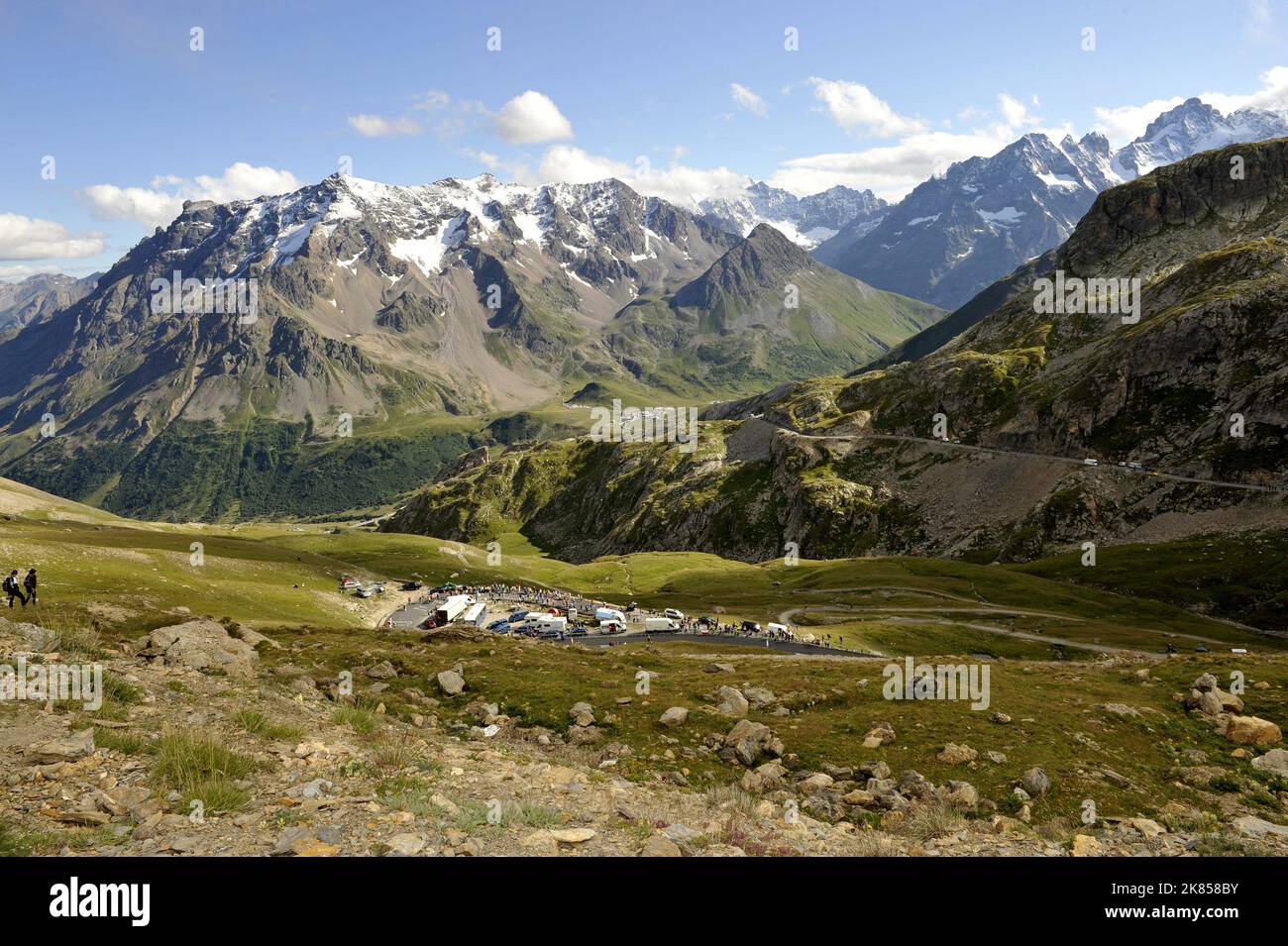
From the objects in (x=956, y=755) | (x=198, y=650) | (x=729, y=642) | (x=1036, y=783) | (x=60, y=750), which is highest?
(x=60, y=750)

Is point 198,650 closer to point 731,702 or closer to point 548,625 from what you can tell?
point 731,702

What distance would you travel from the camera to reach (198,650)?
3553 centimetres

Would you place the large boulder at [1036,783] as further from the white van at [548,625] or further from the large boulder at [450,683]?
the white van at [548,625]

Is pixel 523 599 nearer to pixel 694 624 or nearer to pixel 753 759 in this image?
pixel 694 624

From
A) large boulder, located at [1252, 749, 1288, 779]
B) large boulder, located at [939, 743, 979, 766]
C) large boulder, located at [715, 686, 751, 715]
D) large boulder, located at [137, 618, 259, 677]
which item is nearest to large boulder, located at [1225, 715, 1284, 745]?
large boulder, located at [1252, 749, 1288, 779]

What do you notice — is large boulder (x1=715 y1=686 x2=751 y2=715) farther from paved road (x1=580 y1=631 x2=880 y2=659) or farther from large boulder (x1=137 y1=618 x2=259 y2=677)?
paved road (x1=580 y1=631 x2=880 y2=659)

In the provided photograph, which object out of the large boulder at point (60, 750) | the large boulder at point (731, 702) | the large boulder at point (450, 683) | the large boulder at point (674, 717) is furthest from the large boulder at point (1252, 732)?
the large boulder at point (60, 750)

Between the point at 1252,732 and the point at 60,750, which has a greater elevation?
the point at 60,750

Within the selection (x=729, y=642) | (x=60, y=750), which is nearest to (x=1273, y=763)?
(x=60, y=750)

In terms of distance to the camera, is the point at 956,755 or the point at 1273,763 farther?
the point at 1273,763

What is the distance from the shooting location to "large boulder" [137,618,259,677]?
3350cm
